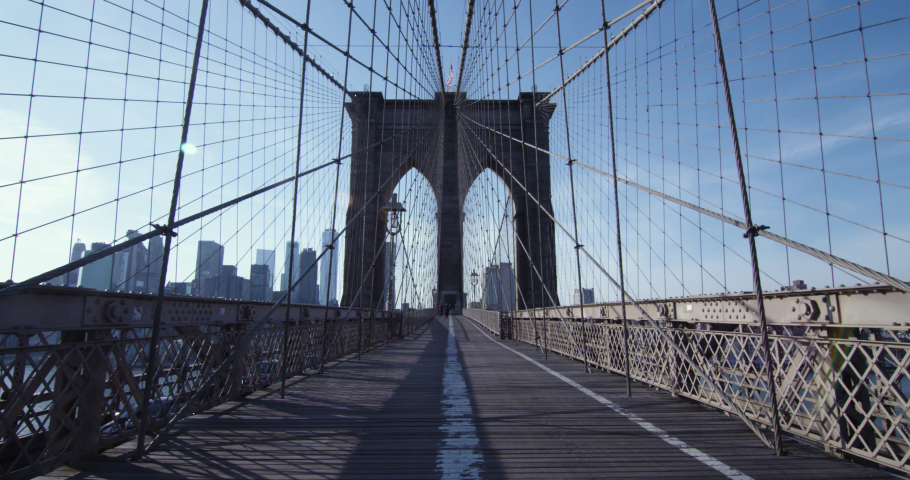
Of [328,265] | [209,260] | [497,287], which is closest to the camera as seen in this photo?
[209,260]

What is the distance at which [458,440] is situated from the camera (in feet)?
9.48

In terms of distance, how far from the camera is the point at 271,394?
4.43 m

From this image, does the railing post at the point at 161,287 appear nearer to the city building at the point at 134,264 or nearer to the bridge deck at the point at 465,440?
A: the bridge deck at the point at 465,440

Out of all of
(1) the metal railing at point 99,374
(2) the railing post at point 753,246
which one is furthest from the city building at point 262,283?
(2) the railing post at point 753,246

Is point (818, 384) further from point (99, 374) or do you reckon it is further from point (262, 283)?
point (262, 283)

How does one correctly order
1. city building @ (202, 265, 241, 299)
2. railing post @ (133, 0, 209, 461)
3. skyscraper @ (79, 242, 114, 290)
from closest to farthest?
railing post @ (133, 0, 209, 461) < skyscraper @ (79, 242, 114, 290) < city building @ (202, 265, 241, 299)

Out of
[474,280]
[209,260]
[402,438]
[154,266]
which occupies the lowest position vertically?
[402,438]

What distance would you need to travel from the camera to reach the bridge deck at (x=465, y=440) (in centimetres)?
235

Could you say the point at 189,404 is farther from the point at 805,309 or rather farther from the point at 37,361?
the point at 805,309

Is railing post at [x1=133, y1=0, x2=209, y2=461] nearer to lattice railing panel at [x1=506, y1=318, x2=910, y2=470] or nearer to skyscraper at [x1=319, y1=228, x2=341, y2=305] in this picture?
skyscraper at [x1=319, y1=228, x2=341, y2=305]

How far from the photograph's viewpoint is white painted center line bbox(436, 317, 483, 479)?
7.75 ft

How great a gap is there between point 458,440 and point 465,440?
0.04 m

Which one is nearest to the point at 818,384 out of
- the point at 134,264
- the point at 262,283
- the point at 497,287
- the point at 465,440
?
the point at 465,440

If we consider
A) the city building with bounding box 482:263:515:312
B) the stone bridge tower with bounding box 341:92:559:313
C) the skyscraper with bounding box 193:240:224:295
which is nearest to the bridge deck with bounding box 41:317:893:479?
the skyscraper with bounding box 193:240:224:295
